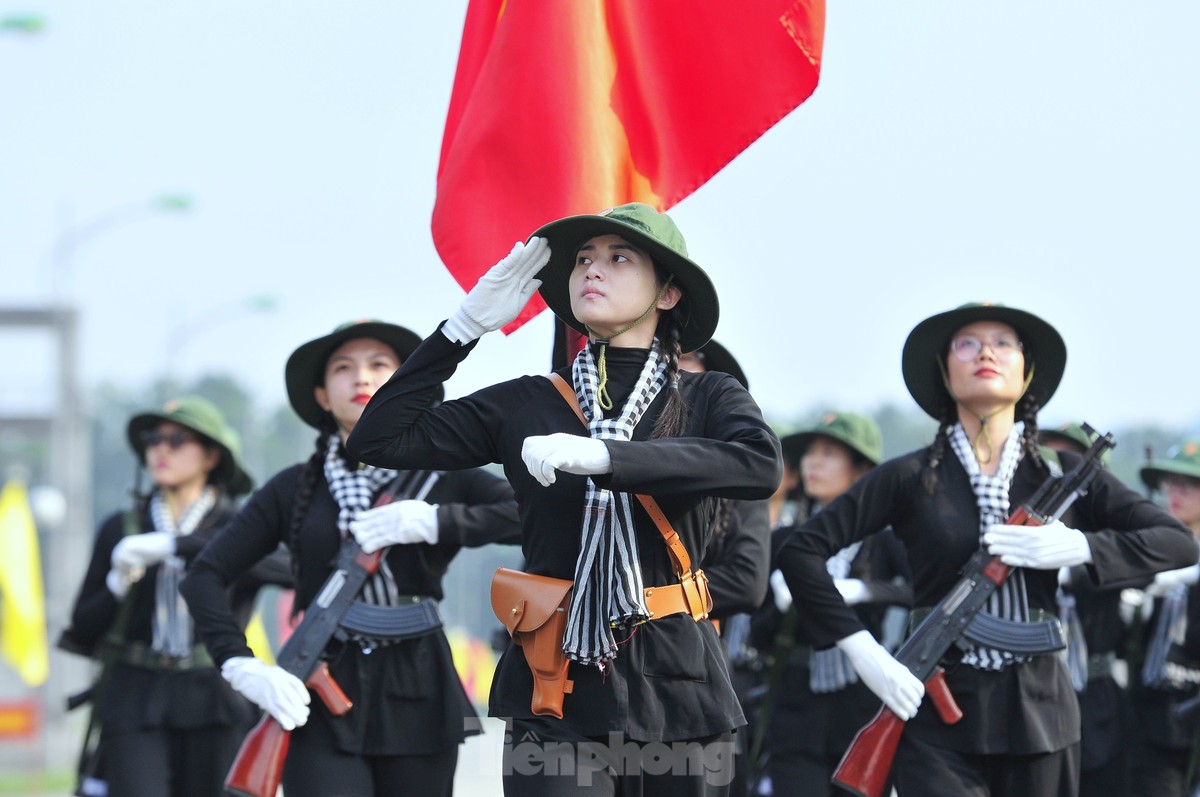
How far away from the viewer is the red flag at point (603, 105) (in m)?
6.64

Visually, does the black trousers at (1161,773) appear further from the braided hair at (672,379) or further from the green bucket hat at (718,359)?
the braided hair at (672,379)

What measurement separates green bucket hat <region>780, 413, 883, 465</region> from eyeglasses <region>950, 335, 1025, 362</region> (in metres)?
2.49

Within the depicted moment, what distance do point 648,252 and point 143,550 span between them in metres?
4.35

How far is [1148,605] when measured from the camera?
9.48m

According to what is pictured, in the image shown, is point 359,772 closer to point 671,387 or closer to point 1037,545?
point 671,387

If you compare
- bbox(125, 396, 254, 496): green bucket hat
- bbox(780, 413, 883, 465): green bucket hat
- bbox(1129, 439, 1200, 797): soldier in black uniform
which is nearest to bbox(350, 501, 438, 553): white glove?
bbox(125, 396, 254, 496): green bucket hat

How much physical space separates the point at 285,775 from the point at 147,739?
193 centimetres

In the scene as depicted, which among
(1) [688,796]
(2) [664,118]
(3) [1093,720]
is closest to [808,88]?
(2) [664,118]

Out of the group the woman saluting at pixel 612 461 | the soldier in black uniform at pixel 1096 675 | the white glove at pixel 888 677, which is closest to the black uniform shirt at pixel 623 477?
the woman saluting at pixel 612 461

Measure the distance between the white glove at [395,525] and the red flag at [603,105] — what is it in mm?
757

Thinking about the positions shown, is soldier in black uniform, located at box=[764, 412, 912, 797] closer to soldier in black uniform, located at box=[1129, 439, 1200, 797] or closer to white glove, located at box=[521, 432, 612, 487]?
soldier in black uniform, located at box=[1129, 439, 1200, 797]

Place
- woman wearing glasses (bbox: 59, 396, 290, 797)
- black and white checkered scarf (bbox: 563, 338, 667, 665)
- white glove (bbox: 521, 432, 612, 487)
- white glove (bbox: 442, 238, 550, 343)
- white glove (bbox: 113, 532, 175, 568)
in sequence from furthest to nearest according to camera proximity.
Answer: white glove (bbox: 113, 532, 175, 568)
woman wearing glasses (bbox: 59, 396, 290, 797)
white glove (bbox: 442, 238, 550, 343)
black and white checkered scarf (bbox: 563, 338, 667, 665)
white glove (bbox: 521, 432, 612, 487)

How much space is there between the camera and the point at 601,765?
4.62m

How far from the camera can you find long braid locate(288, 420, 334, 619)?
6605 mm
